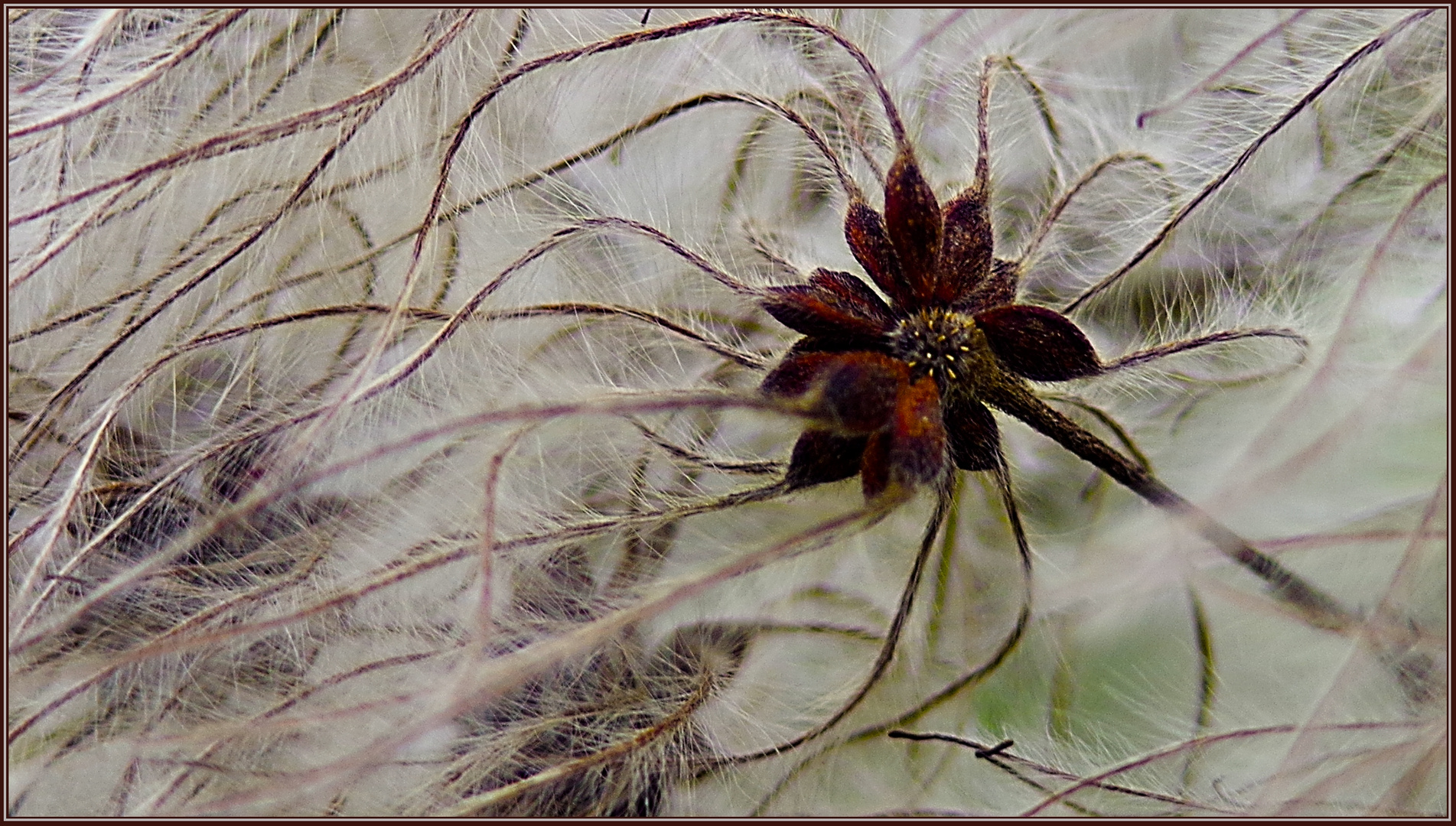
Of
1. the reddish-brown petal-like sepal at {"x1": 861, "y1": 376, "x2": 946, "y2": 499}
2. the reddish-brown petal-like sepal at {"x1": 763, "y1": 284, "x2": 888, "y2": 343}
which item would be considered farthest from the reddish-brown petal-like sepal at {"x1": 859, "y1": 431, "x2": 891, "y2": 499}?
the reddish-brown petal-like sepal at {"x1": 763, "y1": 284, "x2": 888, "y2": 343}

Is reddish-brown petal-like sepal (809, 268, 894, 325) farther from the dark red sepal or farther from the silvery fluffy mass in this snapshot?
the silvery fluffy mass

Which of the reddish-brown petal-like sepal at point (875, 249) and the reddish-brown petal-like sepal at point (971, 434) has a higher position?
the reddish-brown petal-like sepal at point (875, 249)

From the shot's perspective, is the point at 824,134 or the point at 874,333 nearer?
the point at 874,333

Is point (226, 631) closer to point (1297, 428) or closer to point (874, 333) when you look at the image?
point (874, 333)

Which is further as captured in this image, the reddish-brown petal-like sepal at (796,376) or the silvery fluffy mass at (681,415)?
→ the silvery fluffy mass at (681,415)

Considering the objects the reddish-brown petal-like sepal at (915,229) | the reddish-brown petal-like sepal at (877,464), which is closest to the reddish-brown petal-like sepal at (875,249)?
the reddish-brown petal-like sepal at (915,229)

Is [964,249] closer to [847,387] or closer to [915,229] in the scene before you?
[915,229]

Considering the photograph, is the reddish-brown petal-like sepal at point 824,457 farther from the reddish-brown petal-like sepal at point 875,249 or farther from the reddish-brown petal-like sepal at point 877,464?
the reddish-brown petal-like sepal at point 875,249

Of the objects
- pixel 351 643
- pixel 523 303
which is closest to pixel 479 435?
pixel 523 303
